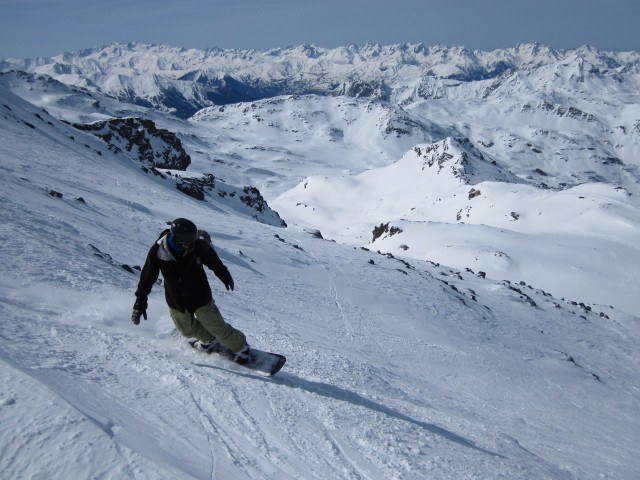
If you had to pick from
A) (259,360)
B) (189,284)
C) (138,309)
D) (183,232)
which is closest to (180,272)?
(189,284)

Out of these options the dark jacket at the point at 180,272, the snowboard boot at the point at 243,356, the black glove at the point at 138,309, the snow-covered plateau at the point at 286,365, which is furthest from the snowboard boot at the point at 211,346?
the black glove at the point at 138,309

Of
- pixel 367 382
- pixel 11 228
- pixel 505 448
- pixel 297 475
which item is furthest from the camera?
pixel 11 228

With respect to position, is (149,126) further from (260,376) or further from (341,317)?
(260,376)

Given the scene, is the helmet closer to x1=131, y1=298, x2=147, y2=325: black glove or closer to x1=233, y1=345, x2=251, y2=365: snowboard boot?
x1=131, y1=298, x2=147, y2=325: black glove

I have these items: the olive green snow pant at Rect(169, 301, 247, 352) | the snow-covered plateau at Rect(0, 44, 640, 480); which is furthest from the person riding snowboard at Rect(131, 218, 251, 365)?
the snow-covered plateau at Rect(0, 44, 640, 480)

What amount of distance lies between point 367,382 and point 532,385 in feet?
23.9

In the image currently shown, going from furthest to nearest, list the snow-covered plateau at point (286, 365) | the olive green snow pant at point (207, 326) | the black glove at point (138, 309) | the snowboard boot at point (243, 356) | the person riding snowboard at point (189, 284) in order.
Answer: the snowboard boot at point (243, 356) → the olive green snow pant at point (207, 326) → the black glove at point (138, 309) → the person riding snowboard at point (189, 284) → the snow-covered plateau at point (286, 365)

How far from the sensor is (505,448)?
6527 millimetres

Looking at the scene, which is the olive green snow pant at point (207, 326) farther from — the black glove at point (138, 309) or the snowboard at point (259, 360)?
the black glove at point (138, 309)

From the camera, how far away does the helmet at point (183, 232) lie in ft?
17.6

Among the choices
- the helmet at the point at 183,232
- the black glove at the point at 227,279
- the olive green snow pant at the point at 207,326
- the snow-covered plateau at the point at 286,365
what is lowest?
the snow-covered plateau at the point at 286,365

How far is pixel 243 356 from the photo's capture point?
255 inches

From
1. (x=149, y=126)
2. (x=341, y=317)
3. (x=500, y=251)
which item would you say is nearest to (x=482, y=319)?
(x=341, y=317)

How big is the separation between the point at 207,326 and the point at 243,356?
0.75m
